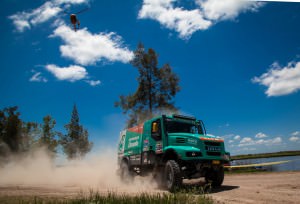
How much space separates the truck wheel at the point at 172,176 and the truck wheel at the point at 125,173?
4447 mm

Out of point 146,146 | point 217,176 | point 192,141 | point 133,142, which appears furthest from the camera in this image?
point 133,142

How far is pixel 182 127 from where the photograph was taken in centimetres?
1145

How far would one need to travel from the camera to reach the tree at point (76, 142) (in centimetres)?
4312

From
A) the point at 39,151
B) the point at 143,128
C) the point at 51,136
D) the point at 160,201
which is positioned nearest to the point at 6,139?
the point at 39,151

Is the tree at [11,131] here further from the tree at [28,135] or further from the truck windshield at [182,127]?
the truck windshield at [182,127]

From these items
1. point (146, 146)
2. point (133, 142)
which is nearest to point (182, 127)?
point (146, 146)

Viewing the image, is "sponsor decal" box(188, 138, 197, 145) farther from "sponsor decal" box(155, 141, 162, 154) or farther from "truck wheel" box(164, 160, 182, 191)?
"sponsor decal" box(155, 141, 162, 154)

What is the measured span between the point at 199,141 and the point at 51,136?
29731 millimetres

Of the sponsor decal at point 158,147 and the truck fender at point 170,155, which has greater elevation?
the sponsor decal at point 158,147

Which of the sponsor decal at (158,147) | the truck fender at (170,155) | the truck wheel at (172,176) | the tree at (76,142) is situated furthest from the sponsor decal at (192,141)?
the tree at (76,142)

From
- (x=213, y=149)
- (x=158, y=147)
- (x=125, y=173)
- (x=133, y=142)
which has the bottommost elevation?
(x=125, y=173)

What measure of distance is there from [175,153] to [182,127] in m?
1.93

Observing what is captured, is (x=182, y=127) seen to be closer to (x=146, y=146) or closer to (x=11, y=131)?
(x=146, y=146)

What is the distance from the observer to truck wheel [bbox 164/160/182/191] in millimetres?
9148
